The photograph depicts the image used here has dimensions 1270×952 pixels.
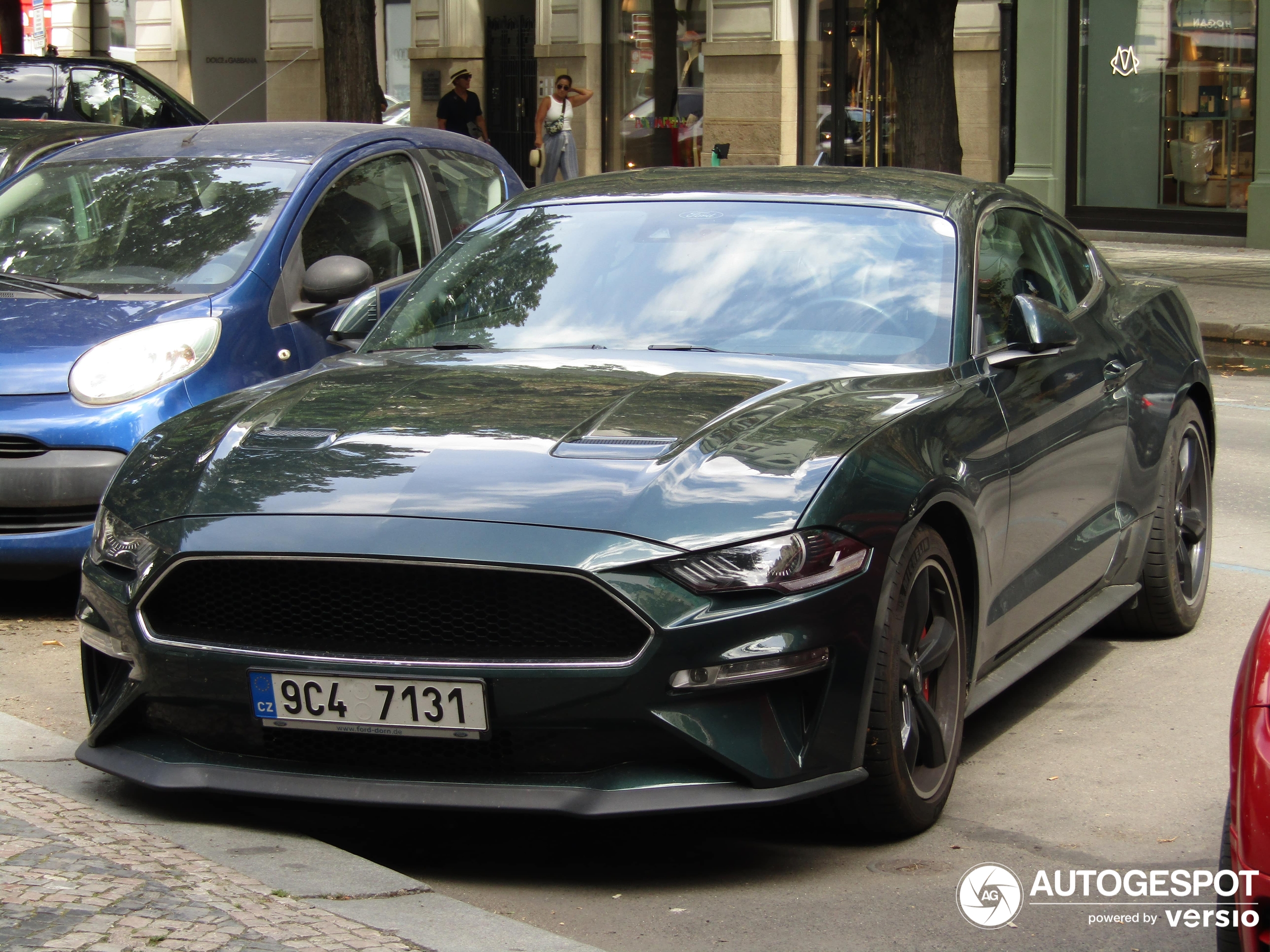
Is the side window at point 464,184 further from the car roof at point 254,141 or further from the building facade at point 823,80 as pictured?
the building facade at point 823,80

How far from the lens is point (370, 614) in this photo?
3.74 meters

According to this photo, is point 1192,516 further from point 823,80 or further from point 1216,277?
point 823,80

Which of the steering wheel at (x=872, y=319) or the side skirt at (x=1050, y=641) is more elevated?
the steering wheel at (x=872, y=319)

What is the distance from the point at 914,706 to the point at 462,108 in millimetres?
20834

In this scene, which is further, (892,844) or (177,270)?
(177,270)

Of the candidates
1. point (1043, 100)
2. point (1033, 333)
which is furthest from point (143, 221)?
point (1043, 100)

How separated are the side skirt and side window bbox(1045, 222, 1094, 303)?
3.16ft

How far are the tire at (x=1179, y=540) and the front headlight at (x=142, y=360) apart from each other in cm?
343

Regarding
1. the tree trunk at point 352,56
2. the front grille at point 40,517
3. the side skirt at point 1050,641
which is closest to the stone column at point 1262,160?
the tree trunk at point 352,56

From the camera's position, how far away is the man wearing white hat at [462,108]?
941 inches

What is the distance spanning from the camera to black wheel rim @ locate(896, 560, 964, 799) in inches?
158

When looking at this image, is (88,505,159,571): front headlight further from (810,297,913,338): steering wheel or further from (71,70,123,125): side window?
(71,70,123,125): side window

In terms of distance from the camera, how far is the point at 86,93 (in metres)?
14.7

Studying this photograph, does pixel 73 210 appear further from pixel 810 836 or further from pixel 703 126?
pixel 703 126
